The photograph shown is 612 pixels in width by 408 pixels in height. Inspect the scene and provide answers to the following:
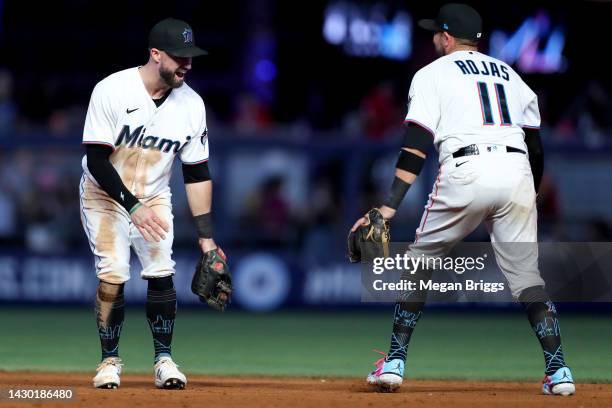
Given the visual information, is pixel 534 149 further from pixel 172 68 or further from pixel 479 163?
pixel 172 68

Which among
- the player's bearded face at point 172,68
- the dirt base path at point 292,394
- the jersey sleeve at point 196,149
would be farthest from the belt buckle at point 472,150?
the player's bearded face at point 172,68

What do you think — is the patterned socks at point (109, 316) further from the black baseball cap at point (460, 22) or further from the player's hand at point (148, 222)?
the black baseball cap at point (460, 22)

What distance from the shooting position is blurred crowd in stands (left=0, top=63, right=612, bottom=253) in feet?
46.1

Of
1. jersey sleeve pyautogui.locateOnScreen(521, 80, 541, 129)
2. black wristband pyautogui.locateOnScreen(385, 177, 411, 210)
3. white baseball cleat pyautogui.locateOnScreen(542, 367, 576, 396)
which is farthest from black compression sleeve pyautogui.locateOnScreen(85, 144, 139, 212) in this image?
white baseball cleat pyautogui.locateOnScreen(542, 367, 576, 396)

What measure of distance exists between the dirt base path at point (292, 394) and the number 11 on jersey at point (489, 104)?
61.9 inches

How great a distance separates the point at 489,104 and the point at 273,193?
25.0ft

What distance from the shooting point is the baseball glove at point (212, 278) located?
7.21 m

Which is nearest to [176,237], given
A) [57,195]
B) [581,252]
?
[57,195]

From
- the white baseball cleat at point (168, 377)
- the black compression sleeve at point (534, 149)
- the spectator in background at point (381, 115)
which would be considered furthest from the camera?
the spectator in background at point (381, 115)

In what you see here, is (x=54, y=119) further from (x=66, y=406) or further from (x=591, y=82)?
(x=66, y=406)

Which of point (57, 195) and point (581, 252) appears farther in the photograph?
point (57, 195)

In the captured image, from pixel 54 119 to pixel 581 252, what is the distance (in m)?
6.75

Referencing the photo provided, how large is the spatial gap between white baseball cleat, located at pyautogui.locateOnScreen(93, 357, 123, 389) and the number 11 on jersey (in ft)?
8.43

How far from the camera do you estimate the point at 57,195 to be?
14.2 m
